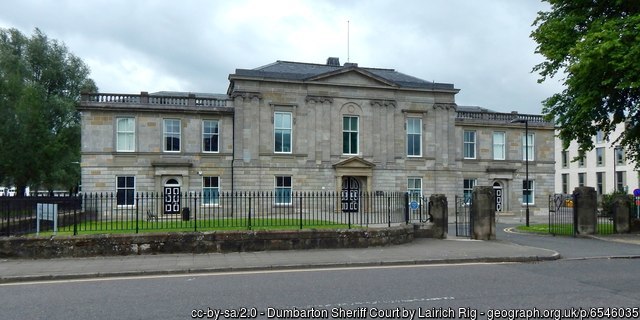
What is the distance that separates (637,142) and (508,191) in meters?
16.4

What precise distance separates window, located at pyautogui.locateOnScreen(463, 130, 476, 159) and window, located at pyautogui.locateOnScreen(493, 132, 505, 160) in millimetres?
1832

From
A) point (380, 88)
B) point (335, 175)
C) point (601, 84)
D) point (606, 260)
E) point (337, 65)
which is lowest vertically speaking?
point (606, 260)

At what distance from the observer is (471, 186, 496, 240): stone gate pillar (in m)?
18.3

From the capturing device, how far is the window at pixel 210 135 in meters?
35.1

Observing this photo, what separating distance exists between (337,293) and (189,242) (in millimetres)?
6756

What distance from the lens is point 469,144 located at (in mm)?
40312

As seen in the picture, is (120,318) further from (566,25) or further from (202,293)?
(566,25)

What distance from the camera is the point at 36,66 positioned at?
47.0 metres

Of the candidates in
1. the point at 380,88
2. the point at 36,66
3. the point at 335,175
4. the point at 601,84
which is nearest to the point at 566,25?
the point at 601,84

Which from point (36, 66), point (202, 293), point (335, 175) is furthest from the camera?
point (36, 66)

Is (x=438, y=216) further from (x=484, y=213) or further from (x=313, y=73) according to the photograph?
(x=313, y=73)

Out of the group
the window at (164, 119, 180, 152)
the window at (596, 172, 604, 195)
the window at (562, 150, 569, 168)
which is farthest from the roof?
the window at (562, 150, 569, 168)

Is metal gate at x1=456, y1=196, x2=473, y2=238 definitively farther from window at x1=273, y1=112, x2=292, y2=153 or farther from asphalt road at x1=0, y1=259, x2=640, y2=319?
window at x1=273, y1=112, x2=292, y2=153

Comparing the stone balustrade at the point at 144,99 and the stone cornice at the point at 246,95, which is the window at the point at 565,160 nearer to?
the stone cornice at the point at 246,95
